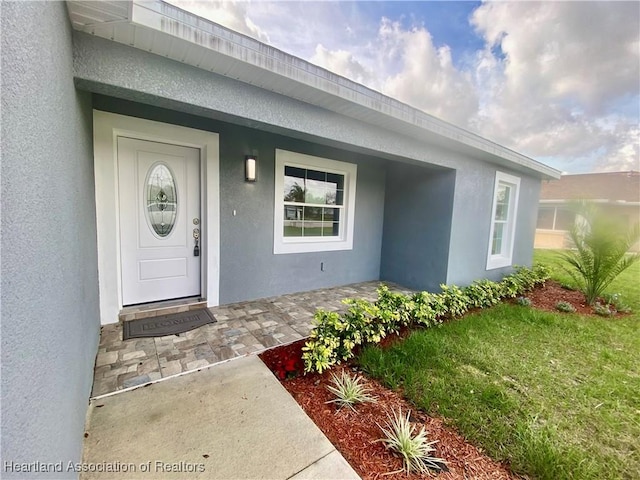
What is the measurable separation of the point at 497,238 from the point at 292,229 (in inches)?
212

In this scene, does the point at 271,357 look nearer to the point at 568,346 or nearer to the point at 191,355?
the point at 191,355

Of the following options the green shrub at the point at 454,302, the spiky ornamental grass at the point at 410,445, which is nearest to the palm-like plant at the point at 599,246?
the green shrub at the point at 454,302

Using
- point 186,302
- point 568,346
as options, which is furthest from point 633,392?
point 186,302

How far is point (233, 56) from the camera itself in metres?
2.18

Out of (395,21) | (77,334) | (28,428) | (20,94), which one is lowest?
(77,334)

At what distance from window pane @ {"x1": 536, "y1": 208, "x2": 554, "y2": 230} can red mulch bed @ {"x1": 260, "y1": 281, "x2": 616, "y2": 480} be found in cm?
1824

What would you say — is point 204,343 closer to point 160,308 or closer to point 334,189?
point 160,308

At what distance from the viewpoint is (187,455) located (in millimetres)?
1756

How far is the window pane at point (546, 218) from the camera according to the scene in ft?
51.1

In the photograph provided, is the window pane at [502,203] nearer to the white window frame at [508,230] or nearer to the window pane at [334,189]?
the white window frame at [508,230]

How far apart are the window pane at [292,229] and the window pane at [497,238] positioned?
16.3 feet

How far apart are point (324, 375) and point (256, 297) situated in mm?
2305

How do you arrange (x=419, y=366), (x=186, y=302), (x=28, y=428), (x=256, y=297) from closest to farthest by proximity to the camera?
(x=28, y=428), (x=419, y=366), (x=186, y=302), (x=256, y=297)

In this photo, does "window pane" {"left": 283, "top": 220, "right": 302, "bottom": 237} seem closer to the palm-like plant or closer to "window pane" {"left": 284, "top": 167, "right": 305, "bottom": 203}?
"window pane" {"left": 284, "top": 167, "right": 305, "bottom": 203}
